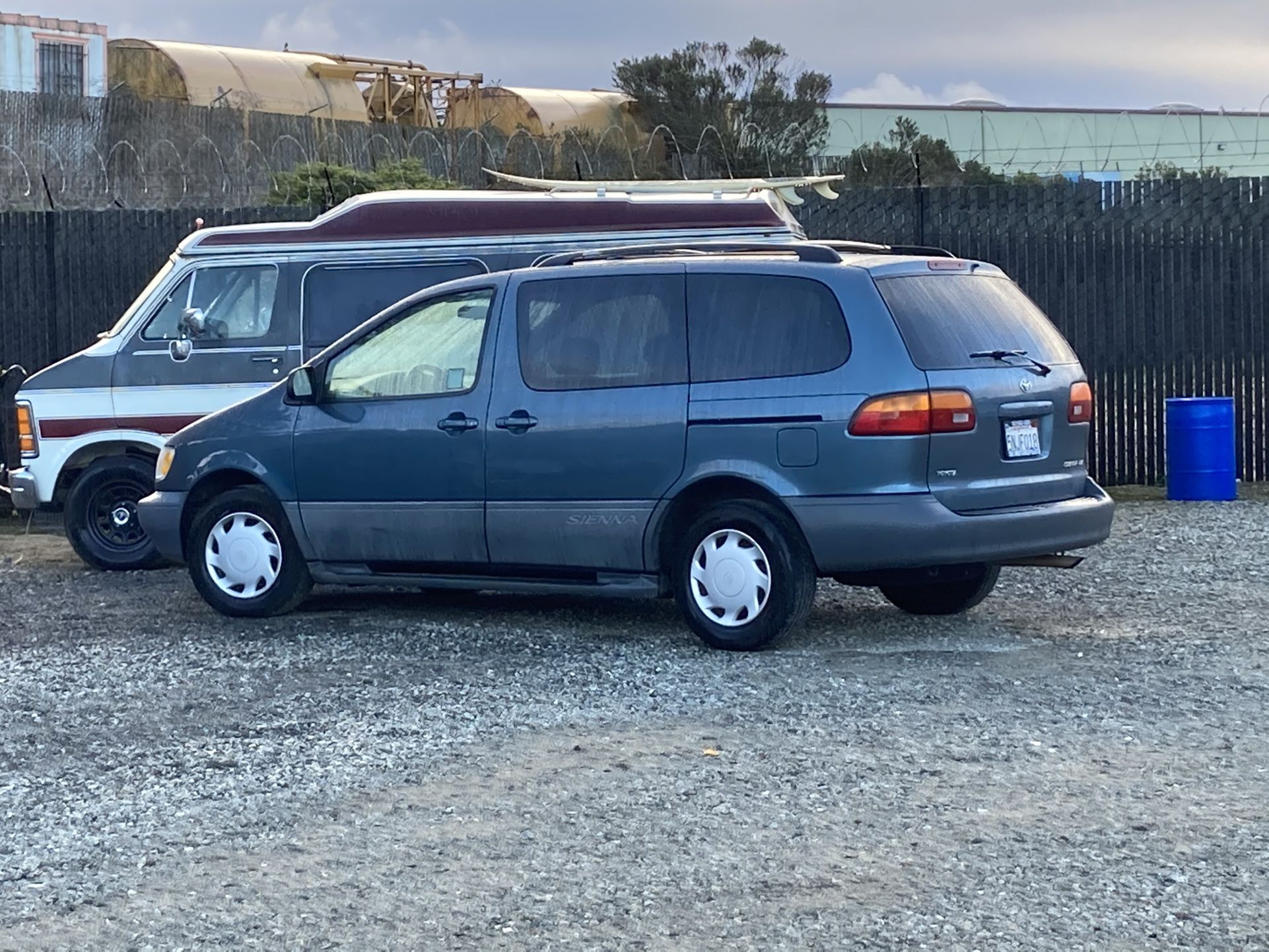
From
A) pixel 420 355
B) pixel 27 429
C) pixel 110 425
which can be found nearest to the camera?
pixel 420 355

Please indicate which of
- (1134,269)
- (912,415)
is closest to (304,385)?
(912,415)

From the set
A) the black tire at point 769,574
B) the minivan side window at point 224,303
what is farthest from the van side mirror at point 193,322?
the black tire at point 769,574

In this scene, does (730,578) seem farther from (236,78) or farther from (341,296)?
(236,78)

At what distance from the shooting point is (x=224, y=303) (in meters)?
11.9

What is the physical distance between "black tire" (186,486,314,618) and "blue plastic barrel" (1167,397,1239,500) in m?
7.50

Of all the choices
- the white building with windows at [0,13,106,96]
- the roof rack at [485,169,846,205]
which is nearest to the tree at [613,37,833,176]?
the white building with windows at [0,13,106,96]

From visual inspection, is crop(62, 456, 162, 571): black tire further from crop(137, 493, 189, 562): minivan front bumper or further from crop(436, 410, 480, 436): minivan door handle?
crop(436, 410, 480, 436): minivan door handle

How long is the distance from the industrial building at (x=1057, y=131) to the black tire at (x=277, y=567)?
32.5 metres

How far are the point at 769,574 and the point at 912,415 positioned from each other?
0.99 meters

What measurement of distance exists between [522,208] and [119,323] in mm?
2823

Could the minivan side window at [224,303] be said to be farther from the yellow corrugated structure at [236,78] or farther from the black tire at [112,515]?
the yellow corrugated structure at [236,78]

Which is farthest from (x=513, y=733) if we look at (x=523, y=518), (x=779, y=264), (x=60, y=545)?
(x=60, y=545)

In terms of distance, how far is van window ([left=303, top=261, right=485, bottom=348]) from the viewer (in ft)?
38.7

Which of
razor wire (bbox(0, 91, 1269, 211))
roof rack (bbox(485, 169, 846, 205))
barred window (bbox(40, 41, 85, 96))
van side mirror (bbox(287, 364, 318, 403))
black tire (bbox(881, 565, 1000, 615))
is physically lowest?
black tire (bbox(881, 565, 1000, 615))
